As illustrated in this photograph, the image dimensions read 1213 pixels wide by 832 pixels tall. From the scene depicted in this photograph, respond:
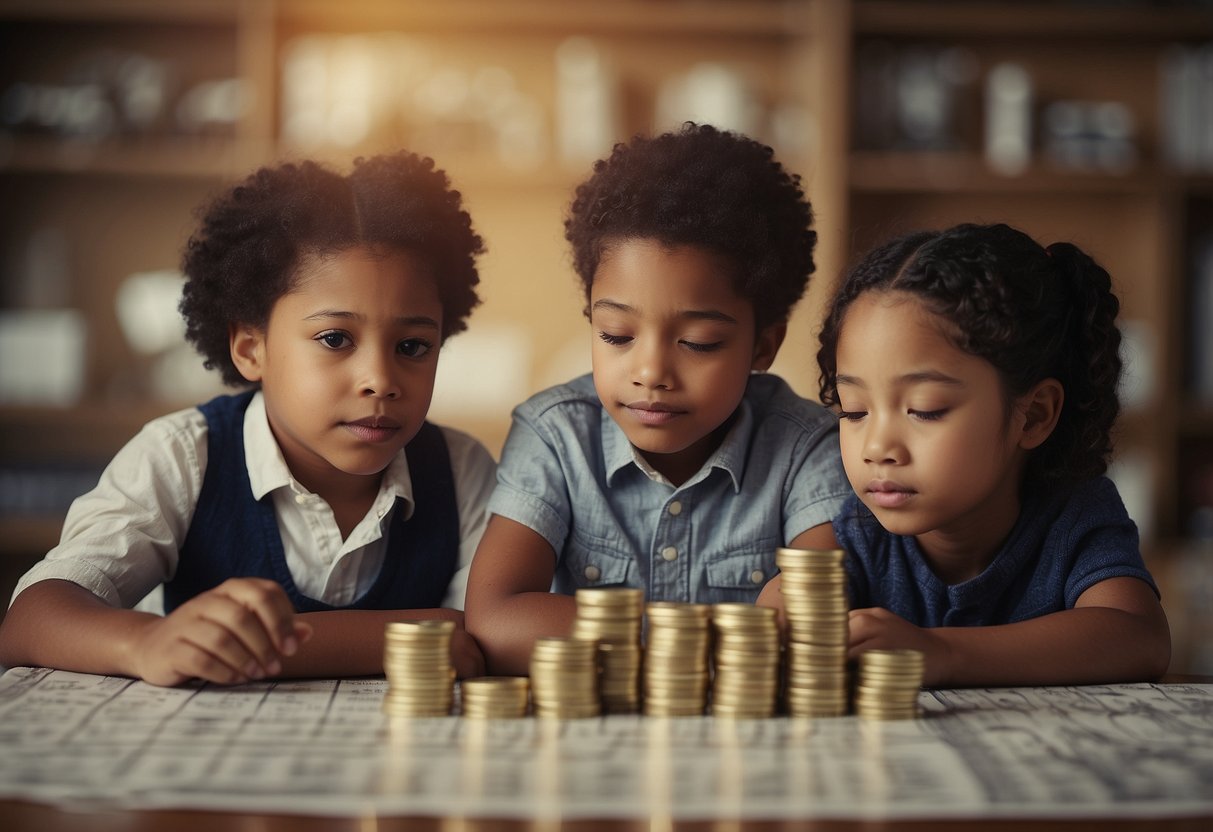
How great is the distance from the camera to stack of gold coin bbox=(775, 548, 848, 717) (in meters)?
1.17

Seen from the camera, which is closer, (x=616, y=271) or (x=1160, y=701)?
(x=1160, y=701)

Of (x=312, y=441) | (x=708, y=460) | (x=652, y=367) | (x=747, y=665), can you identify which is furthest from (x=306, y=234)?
(x=747, y=665)

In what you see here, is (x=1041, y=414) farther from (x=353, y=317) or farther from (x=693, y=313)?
(x=353, y=317)

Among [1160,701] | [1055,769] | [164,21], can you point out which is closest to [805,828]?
[1055,769]

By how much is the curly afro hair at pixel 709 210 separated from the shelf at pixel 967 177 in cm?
202

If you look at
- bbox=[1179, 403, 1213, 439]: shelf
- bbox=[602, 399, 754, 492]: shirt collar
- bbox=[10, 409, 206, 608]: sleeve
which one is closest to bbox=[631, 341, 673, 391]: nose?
bbox=[602, 399, 754, 492]: shirt collar

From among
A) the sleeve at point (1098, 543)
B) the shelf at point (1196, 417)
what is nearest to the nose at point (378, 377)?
the sleeve at point (1098, 543)

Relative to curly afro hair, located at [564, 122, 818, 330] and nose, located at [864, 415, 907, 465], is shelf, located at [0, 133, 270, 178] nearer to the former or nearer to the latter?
curly afro hair, located at [564, 122, 818, 330]

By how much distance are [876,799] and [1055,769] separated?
18 cm

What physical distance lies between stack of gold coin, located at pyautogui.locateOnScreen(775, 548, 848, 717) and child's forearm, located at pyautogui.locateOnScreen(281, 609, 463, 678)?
18.2 inches

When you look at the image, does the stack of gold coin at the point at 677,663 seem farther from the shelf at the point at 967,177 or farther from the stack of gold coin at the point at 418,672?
the shelf at the point at 967,177

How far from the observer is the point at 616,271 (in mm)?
1578

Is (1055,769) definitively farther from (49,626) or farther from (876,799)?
(49,626)

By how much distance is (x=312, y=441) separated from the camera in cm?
159
